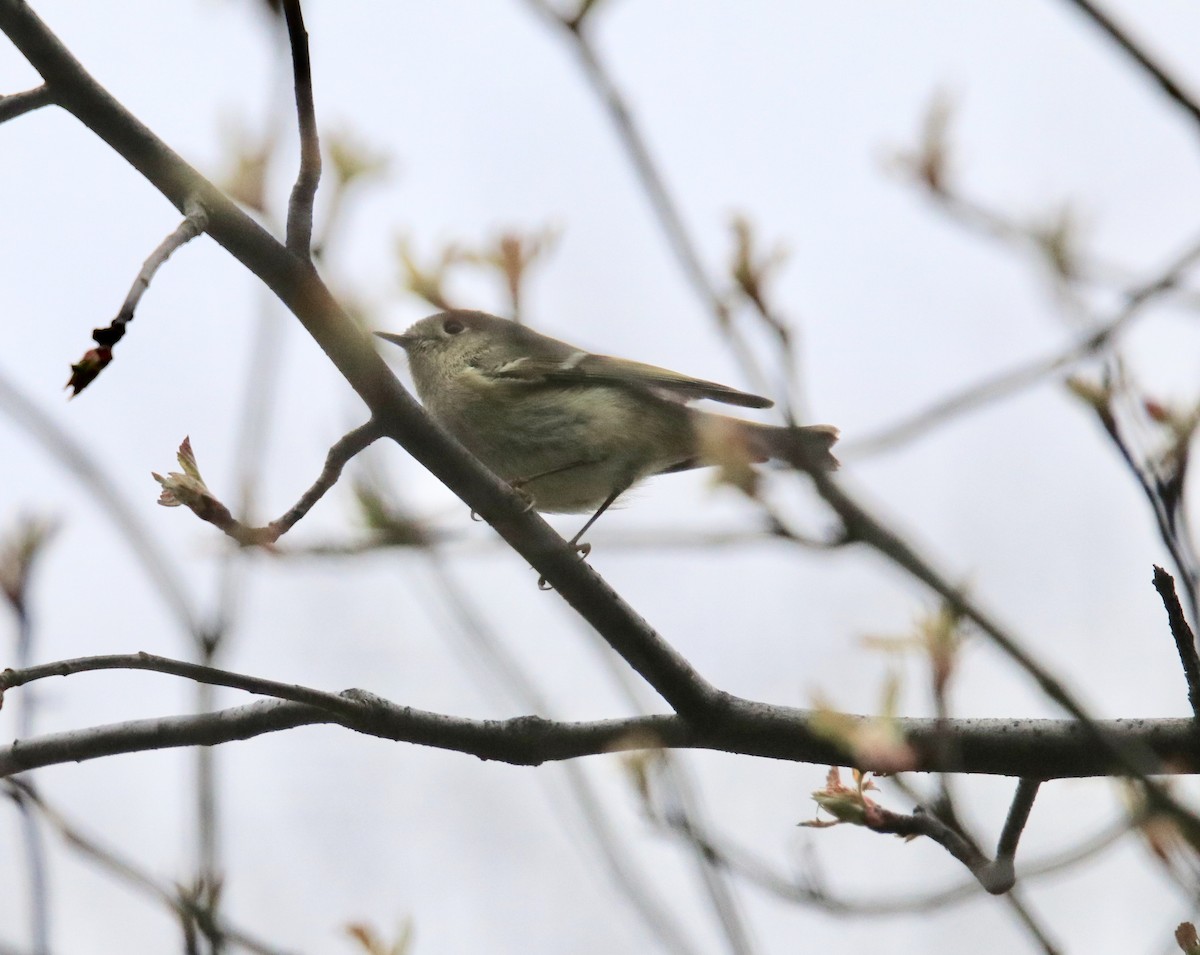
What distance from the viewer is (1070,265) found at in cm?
206

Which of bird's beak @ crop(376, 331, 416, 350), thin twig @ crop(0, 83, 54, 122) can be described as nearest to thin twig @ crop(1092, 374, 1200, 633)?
thin twig @ crop(0, 83, 54, 122)

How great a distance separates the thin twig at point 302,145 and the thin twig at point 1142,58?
0.86 m

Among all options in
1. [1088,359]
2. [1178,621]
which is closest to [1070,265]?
[1088,359]

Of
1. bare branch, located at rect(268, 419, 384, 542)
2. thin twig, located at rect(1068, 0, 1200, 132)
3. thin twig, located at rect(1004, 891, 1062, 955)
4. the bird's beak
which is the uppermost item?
the bird's beak

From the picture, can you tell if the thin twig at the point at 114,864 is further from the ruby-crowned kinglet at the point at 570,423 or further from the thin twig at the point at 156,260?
the ruby-crowned kinglet at the point at 570,423

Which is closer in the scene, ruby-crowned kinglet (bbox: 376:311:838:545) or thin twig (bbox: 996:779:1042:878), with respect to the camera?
thin twig (bbox: 996:779:1042:878)

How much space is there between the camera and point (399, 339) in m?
3.93

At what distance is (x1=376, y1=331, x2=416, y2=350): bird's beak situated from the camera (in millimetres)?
3898

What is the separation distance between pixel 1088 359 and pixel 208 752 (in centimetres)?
101

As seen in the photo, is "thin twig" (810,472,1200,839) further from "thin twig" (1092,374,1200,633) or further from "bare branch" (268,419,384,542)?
"bare branch" (268,419,384,542)

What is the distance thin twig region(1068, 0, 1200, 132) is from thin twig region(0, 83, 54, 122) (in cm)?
117

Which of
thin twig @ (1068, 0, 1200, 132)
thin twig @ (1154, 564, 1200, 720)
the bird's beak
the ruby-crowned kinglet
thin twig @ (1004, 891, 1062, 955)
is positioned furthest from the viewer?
the bird's beak

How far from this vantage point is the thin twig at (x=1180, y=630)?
52.1 inches

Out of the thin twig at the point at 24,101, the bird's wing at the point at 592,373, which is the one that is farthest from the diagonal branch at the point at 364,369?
the bird's wing at the point at 592,373
